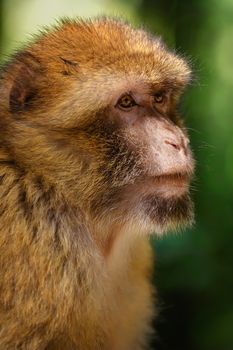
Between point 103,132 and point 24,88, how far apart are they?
38 cm

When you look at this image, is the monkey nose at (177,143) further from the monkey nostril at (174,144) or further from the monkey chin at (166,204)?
the monkey chin at (166,204)

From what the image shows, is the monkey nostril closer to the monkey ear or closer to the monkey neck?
the monkey neck

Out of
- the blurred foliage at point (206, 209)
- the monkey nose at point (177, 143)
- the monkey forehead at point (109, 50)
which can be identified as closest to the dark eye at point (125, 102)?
the monkey forehead at point (109, 50)

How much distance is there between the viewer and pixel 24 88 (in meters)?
3.47

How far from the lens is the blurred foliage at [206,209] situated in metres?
4.48

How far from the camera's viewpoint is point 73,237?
11.2ft

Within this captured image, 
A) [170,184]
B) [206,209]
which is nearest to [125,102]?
[170,184]

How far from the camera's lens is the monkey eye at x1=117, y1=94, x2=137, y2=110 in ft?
11.2

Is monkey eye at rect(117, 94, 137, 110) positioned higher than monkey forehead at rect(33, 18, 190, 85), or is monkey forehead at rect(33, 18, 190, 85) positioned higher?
monkey forehead at rect(33, 18, 190, 85)

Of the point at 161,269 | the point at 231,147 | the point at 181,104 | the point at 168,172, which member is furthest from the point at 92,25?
the point at 161,269

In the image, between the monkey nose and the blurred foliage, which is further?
the blurred foliage

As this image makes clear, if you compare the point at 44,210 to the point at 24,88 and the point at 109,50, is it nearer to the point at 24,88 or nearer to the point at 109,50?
the point at 24,88

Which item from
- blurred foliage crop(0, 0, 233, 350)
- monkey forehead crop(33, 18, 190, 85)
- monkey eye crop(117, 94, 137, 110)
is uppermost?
monkey forehead crop(33, 18, 190, 85)

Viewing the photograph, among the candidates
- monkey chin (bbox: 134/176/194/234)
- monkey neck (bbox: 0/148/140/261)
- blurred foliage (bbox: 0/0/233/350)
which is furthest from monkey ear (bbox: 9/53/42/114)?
blurred foliage (bbox: 0/0/233/350)
